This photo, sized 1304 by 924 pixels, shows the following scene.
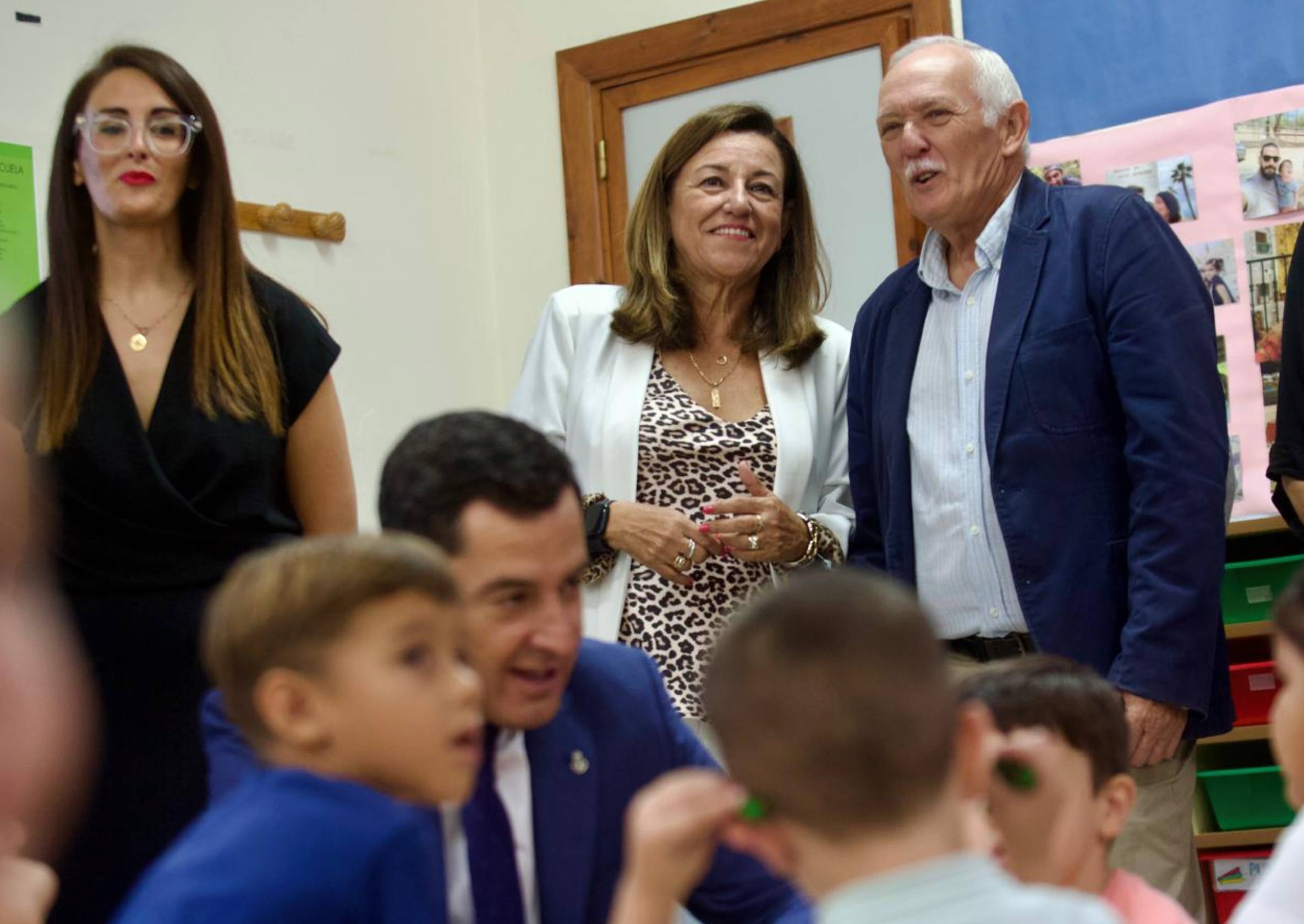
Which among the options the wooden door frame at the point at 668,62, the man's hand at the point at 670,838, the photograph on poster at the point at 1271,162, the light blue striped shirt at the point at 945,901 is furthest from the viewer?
the wooden door frame at the point at 668,62

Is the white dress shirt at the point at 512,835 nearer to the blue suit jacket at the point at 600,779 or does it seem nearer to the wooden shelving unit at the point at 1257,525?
the blue suit jacket at the point at 600,779

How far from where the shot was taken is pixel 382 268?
4371 millimetres

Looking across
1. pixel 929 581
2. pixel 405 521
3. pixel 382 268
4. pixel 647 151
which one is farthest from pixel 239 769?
pixel 647 151

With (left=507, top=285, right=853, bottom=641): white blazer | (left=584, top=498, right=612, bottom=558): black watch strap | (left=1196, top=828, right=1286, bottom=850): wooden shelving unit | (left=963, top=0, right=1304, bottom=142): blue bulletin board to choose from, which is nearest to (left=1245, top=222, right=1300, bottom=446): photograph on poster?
(left=963, top=0, right=1304, bottom=142): blue bulletin board

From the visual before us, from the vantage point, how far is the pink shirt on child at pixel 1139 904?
59.9 inches

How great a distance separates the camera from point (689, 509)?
107 inches

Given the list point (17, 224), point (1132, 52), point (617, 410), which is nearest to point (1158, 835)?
point (617, 410)

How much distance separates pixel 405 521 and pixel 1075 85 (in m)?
2.86

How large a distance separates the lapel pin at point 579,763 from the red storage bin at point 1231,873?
7.35ft

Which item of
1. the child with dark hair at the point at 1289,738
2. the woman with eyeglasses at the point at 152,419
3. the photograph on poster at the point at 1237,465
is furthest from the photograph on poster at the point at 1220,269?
the child with dark hair at the point at 1289,738

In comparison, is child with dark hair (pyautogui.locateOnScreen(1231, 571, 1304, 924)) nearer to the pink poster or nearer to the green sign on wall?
the pink poster

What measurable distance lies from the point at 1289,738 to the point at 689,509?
1475 mm

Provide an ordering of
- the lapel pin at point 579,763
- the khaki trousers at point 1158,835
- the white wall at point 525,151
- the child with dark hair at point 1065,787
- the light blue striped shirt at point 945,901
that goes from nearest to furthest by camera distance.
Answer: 1. the light blue striped shirt at point 945,901
2. the child with dark hair at point 1065,787
3. the lapel pin at point 579,763
4. the khaki trousers at point 1158,835
5. the white wall at point 525,151

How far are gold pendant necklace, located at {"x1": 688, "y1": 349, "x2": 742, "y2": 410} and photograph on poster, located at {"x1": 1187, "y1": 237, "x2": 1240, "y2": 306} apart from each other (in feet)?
4.87
